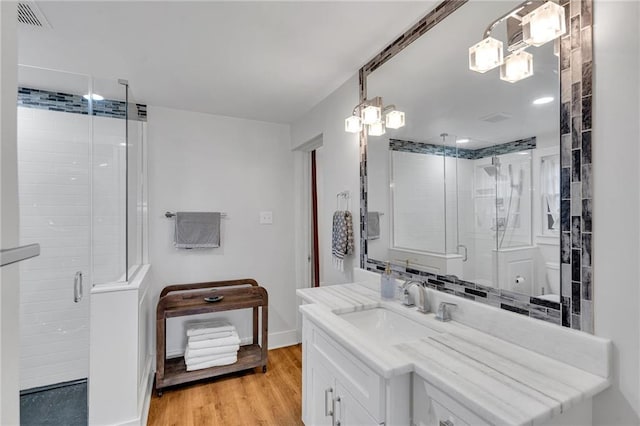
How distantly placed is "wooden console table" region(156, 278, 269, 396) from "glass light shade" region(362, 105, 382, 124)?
1.66 m

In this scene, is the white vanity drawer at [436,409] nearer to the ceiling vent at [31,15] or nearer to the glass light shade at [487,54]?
the glass light shade at [487,54]

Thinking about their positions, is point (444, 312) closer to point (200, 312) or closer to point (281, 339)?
point (200, 312)

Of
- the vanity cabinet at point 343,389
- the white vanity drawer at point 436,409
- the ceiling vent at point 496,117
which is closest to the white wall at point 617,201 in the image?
the ceiling vent at point 496,117

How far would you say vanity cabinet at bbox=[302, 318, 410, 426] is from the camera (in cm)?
101

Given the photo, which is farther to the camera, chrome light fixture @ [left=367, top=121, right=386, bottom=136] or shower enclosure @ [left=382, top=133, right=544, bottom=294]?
chrome light fixture @ [left=367, top=121, right=386, bottom=136]

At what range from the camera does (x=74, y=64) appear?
192 centimetres

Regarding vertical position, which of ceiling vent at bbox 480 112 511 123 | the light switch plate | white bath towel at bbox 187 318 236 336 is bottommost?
white bath towel at bbox 187 318 236 336

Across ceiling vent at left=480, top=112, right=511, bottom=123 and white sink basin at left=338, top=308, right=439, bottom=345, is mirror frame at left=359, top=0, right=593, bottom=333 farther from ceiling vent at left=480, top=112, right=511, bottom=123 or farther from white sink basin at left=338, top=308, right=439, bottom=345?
white sink basin at left=338, top=308, right=439, bottom=345

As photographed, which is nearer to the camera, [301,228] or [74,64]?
[74,64]

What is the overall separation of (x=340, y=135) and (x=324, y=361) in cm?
153

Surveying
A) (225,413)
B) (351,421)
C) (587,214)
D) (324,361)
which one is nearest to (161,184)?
(225,413)

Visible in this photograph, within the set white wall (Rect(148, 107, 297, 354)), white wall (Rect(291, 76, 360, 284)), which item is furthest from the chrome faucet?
white wall (Rect(148, 107, 297, 354))

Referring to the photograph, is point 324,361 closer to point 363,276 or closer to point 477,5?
point 363,276

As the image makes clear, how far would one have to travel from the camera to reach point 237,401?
2195 mm
